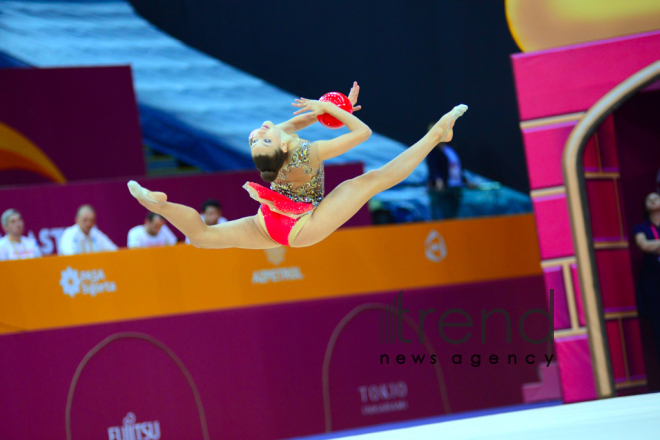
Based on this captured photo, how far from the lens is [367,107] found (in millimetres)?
9820

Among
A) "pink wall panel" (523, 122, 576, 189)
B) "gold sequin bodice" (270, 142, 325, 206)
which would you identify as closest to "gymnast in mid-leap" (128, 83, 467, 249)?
"gold sequin bodice" (270, 142, 325, 206)

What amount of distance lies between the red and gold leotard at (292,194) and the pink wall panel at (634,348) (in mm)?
2985

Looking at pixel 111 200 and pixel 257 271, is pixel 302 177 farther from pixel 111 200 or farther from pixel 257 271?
pixel 111 200

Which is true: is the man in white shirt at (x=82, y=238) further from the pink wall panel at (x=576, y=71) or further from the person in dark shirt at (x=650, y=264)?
the person in dark shirt at (x=650, y=264)

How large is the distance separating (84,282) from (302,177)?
243 centimetres

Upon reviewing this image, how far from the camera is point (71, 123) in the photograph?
8.33m

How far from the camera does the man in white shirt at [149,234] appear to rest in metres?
6.61

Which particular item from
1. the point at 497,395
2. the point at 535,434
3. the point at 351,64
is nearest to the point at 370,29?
the point at 351,64

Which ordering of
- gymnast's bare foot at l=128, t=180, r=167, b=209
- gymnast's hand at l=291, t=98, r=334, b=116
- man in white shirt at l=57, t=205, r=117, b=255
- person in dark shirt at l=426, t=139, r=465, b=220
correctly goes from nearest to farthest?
1. gymnast's bare foot at l=128, t=180, r=167, b=209
2. gymnast's hand at l=291, t=98, r=334, b=116
3. man in white shirt at l=57, t=205, r=117, b=255
4. person in dark shirt at l=426, t=139, r=465, b=220

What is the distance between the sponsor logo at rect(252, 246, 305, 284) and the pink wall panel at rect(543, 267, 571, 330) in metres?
2.00

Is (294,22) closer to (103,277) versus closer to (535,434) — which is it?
(103,277)

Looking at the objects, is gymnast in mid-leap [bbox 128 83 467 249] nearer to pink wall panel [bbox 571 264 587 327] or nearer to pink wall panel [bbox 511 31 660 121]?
pink wall panel [bbox 511 31 660 121]

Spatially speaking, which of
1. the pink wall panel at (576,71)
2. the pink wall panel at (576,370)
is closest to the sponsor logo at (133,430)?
the pink wall panel at (576,370)

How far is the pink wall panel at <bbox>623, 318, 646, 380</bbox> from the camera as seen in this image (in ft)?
19.0
